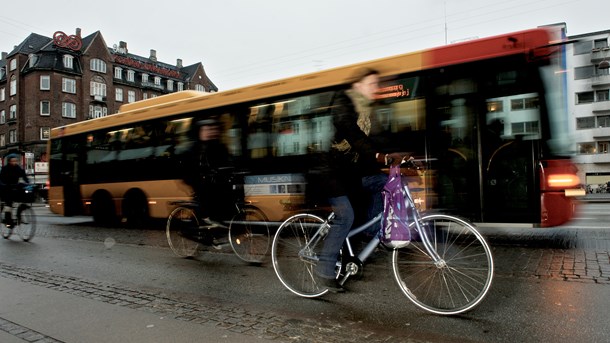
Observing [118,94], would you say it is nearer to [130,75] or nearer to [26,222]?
[130,75]

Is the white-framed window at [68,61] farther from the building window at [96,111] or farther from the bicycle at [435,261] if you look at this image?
the bicycle at [435,261]

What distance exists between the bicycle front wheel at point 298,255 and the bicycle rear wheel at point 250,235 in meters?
1.39

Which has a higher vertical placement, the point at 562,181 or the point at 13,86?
the point at 13,86

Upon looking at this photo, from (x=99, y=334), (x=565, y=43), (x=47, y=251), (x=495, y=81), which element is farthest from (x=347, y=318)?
(x=47, y=251)

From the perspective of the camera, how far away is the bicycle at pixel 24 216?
935cm

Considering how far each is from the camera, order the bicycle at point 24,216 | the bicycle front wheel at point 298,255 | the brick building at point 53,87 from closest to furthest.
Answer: the bicycle front wheel at point 298,255, the bicycle at point 24,216, the brick building at point 53,87

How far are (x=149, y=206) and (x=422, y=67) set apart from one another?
7294 mm

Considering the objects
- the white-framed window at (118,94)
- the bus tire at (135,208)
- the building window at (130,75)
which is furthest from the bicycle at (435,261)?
the building window at (130,75)

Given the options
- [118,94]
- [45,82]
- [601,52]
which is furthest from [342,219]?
[118,94]

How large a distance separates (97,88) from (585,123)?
59.7 meters

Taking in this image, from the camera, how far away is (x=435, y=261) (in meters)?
3.60

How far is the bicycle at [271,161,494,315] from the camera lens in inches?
135

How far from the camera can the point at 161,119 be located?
1109 centimetres

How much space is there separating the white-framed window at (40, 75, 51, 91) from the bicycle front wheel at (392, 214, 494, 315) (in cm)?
5786
